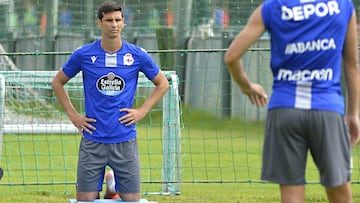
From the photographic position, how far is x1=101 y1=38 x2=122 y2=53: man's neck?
8.07 meters


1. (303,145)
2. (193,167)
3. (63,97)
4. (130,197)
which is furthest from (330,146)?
(193,167)

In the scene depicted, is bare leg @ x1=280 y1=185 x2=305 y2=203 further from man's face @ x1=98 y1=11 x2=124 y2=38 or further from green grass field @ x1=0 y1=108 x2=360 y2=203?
green grass field @ x1=0 y1=108 x2=360 y2=203

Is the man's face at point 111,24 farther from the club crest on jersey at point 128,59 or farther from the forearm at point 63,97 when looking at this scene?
the forearm at point 63,97

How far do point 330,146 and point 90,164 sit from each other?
275cm

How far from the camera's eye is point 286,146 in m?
5.81

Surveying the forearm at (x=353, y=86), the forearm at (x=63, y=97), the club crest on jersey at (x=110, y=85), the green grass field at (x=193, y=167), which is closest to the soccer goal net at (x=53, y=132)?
the green grass field at (x=193, y=167)

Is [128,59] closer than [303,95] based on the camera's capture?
No

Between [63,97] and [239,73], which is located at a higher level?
[239,73]

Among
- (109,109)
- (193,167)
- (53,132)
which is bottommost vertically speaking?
(193,167)

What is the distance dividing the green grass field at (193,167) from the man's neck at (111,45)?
2.65m

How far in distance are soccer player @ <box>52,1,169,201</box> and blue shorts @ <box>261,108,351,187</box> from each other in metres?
2.32

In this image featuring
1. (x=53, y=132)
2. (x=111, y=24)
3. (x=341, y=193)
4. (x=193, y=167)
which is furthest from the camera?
(x=193, y=167)

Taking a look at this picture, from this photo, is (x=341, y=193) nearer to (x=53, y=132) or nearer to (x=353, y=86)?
(x=353, y=86)

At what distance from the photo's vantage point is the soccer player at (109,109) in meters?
8.02
